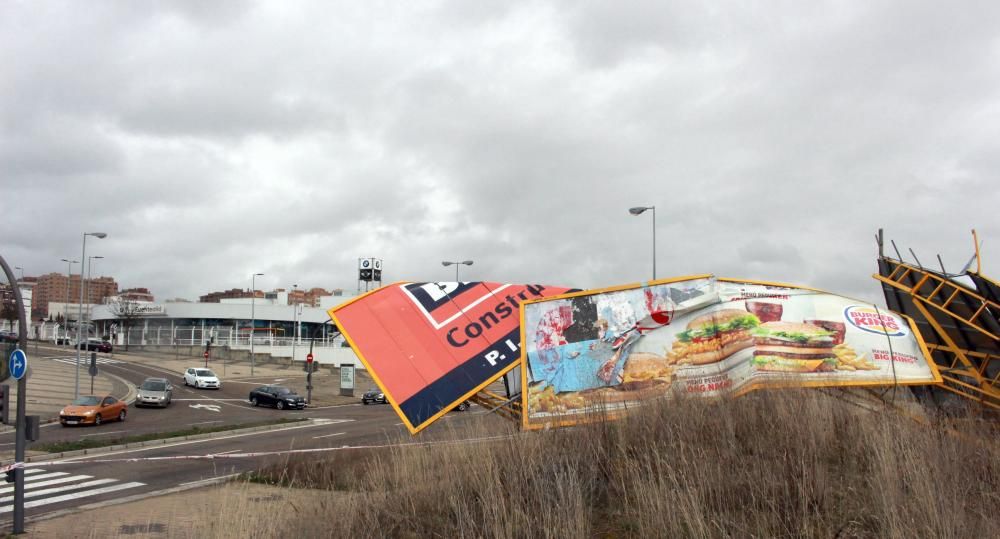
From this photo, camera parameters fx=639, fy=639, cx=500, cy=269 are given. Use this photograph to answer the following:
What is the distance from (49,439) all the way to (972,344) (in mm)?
27134

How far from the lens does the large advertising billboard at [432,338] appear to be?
10.5 metres

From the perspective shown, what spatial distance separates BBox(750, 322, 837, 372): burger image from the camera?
9539 millimetres

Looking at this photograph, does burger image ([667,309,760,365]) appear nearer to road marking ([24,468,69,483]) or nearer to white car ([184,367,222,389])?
road marking ([24,468,69,483])

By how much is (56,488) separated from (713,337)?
47.3ft

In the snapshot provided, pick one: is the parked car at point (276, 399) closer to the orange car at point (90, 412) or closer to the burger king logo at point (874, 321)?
the orange car at point (90, 412)

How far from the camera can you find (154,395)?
35875 millimetres

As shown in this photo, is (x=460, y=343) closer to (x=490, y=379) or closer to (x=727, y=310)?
(x=490, y=379)

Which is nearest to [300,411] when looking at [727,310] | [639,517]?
[727,310]

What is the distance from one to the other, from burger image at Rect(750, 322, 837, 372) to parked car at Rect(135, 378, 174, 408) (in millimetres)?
35430

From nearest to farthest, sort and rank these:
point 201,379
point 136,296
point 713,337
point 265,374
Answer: point 713,337, point 201,379, point 265,374, point 136,296

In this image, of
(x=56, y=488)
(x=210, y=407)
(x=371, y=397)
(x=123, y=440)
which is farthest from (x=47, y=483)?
(x=371, y=397)

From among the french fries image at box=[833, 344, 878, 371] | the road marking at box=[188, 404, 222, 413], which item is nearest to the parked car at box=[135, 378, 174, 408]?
the road marking at box=[188, 404, 222, 413]

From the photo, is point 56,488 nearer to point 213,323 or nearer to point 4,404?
point 4,404

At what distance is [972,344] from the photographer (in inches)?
387
